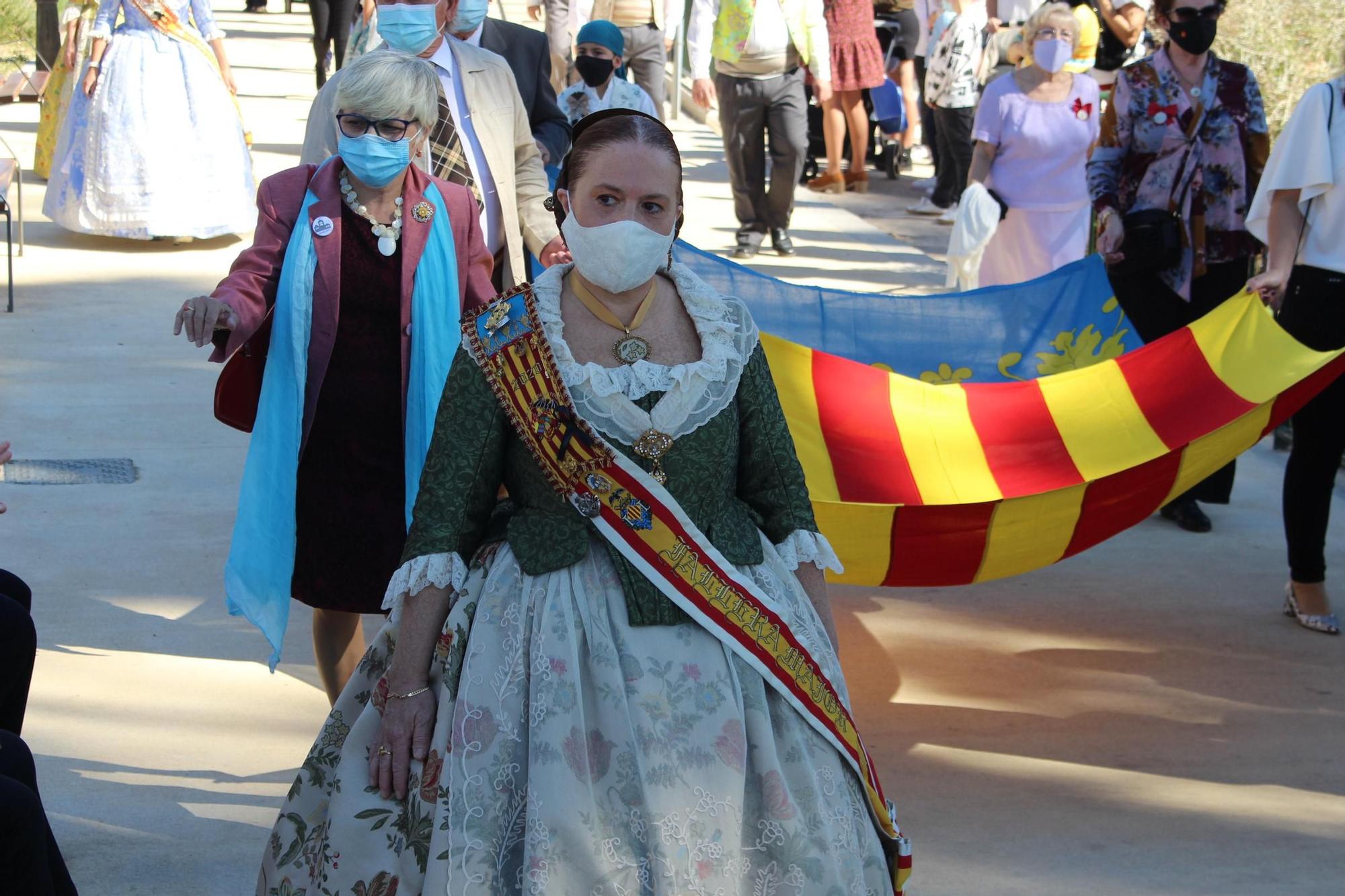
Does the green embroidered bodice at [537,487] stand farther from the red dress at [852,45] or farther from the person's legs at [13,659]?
the red dress at [852,45]

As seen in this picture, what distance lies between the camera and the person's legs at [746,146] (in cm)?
1102

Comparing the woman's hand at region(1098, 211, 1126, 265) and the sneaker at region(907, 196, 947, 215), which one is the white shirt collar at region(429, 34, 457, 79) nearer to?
the woman's hand at region(1098, 211, 1126, 265)

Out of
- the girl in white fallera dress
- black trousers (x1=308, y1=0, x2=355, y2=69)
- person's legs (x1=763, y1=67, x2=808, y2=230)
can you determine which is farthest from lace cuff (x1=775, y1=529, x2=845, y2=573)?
black trousers (x1=308, y1=0, x2=355, y2=69)

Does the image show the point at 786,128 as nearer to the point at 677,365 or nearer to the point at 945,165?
the point at 945,165

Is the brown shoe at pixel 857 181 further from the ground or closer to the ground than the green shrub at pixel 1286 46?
closer to the ground

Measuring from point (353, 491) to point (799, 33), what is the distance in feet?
25.2

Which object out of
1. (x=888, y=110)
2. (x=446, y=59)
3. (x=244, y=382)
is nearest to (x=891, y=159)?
(x=888, y=110)

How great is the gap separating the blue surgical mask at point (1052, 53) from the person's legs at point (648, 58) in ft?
14.9

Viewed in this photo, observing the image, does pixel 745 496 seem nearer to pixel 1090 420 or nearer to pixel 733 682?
pixel 733 682

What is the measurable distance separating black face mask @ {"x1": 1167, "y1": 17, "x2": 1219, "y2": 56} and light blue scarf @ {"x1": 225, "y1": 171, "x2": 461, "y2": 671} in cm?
301

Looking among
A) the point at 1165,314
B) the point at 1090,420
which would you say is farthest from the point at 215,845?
the point at 1165,314

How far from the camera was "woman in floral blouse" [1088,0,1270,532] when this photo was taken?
5871 mm

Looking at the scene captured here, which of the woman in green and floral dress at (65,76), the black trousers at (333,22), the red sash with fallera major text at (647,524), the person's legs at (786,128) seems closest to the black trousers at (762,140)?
the person's legs at (786,128)

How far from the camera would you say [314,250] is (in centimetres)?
386
